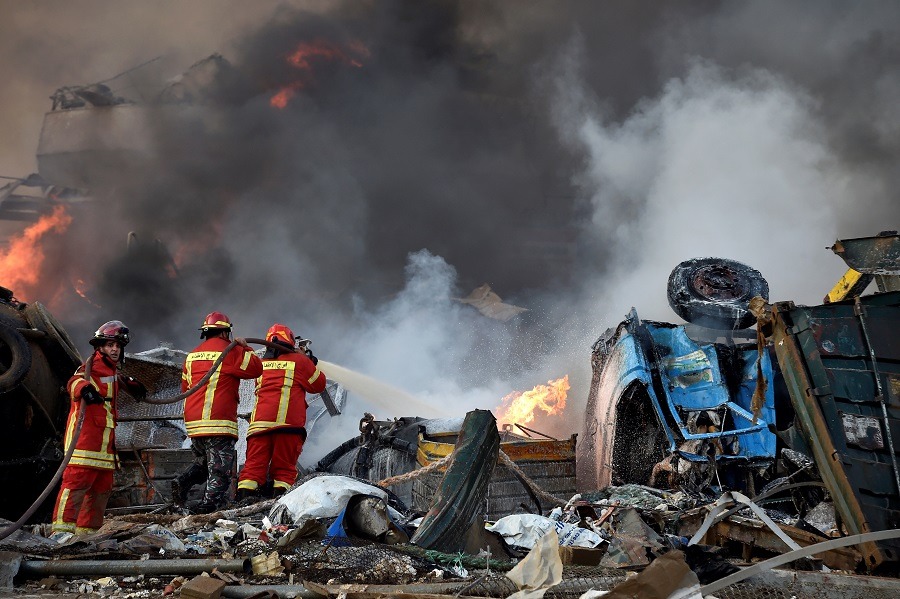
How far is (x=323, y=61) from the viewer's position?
22562mm

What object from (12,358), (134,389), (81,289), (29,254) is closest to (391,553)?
(134,389)

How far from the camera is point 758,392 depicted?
4.36m

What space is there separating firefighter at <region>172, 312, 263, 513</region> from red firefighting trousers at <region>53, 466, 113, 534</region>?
678 mm

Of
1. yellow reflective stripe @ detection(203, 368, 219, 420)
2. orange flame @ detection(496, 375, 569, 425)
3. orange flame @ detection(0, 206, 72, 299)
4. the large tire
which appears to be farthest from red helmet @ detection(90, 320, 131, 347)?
orange flame @ detection(0, 206, 72, 299)

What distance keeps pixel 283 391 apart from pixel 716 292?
4.26 m

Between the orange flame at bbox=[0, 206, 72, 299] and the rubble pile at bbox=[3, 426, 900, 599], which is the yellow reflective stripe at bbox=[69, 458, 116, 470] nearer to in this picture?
the rubble pile at bbox=[3, 426, 900, 599]

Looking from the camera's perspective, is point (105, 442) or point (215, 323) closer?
point (105, 442)

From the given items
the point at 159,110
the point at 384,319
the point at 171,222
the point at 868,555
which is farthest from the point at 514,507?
the point at 159,110

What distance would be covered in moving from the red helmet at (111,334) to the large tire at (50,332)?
103cm

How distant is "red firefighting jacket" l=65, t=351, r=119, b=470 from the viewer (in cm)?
496

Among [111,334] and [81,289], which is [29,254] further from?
[111,334]

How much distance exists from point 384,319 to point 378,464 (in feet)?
36.8

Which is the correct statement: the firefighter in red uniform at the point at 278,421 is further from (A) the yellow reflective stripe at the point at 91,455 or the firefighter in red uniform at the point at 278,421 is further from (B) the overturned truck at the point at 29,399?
(B) the overturned truck at the point at 29,399

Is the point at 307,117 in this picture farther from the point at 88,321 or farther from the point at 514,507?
the point at 514,507
